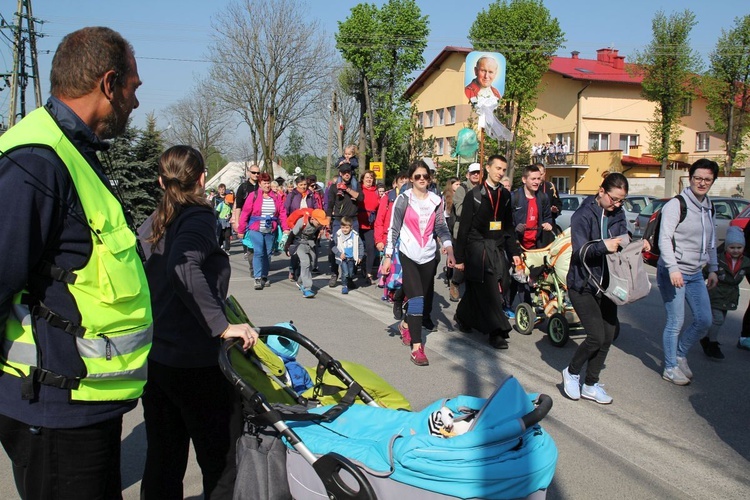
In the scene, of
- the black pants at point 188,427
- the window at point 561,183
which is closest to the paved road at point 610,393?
the black pants at point 188,427

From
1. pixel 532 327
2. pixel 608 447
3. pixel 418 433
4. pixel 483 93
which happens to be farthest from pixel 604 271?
pixel 483 93

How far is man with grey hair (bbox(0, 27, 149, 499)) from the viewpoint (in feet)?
6.30

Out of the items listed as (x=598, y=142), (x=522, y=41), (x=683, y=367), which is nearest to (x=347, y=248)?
(x=683, y=367)

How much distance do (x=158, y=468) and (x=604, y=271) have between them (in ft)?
12.7

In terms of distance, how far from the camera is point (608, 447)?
→ 461cm

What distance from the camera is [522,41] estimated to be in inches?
1549

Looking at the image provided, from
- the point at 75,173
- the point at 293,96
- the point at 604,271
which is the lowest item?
the point at 604,271

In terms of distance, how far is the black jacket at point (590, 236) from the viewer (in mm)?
5391

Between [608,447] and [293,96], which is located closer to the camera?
[608,447]

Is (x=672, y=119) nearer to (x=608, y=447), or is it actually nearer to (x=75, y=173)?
(x=608, y=447)

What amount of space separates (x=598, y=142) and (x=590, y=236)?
45.1 m

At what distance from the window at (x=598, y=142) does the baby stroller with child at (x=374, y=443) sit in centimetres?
4772

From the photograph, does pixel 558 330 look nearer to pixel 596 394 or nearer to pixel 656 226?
pixel 656 226

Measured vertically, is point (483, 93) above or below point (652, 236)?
above
